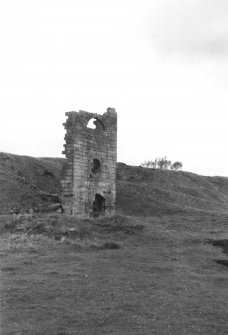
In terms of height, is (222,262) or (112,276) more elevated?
(222,262)

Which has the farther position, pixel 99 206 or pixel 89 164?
pixel 99 206

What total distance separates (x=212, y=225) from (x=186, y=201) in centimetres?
1821

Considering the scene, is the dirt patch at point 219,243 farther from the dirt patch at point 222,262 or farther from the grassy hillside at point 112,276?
the dirt patch at point 222,262

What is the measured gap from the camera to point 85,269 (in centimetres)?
1952

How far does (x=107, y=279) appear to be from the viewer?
1828 cm

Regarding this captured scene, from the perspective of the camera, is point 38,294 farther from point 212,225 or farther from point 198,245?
point 212,225

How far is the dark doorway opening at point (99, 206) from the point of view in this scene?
37.8 meters

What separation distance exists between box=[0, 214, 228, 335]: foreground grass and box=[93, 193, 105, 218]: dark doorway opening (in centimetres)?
777

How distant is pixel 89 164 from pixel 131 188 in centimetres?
1688

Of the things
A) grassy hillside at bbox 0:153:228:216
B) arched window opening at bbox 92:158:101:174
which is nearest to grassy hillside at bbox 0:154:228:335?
grassy hillside at bbox 0:153:228:216

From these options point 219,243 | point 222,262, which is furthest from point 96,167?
point 222,262

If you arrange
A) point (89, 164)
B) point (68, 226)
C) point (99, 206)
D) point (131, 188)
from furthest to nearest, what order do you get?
point (131, 188)
point (99, 206)
point (89, 164)
point (68, 226)

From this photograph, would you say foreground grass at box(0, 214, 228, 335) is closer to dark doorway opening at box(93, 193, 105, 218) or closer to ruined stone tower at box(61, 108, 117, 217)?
ruined stone tower at box(61, 108, 117, 217)

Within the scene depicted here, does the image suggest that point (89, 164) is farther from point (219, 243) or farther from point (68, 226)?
point (219, 243)
